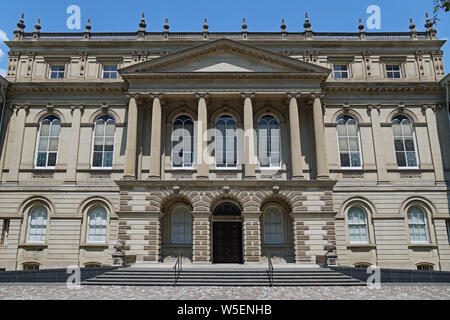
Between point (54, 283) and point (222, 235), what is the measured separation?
34.9ft

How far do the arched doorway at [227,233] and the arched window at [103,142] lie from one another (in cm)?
863

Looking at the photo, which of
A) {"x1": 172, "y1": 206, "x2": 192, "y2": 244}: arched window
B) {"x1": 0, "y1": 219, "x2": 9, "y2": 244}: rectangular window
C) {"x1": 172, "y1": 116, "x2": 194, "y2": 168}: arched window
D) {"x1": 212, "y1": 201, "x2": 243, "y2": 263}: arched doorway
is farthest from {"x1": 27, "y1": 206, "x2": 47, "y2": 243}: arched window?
{"x1": 212, "y1": 201, "x2": 243, "y2": 263}: arched doorway

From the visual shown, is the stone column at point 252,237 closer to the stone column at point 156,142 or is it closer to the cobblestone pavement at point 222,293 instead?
the cobblestone pavement at point 222,293

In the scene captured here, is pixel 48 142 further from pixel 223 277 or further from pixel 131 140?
pixel 223 277

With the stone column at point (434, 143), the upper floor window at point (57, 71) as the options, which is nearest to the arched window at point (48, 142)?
the upper floor window at point (57, 71)

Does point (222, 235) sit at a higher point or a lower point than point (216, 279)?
higher

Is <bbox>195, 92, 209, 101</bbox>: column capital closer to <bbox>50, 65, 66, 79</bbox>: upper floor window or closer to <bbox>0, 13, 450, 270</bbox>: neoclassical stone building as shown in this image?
<bbox>0, 13, 450, 270</bbox>: neoclassical stone building

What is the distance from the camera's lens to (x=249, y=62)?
2478 cm

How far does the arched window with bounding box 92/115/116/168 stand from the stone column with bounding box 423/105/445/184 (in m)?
22.8

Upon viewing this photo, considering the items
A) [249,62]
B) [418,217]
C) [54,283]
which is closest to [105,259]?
[54,283]

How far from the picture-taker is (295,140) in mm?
23562

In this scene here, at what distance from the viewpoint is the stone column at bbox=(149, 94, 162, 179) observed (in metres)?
23.0
